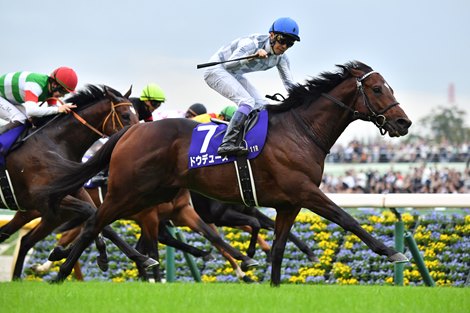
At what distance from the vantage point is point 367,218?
10.2 meters

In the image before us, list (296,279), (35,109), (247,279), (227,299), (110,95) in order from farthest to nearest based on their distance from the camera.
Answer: (296,279) → (247,279) → (110,95) → (35,109) → (227,299)

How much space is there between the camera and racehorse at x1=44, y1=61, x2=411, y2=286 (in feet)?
22.2

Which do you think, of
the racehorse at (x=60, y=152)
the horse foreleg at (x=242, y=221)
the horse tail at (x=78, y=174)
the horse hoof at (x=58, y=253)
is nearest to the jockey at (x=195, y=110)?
the horse foreleg at (x=242, y=221)

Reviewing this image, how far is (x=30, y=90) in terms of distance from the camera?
7867 mm

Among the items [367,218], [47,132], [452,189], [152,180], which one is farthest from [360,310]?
[452,189]

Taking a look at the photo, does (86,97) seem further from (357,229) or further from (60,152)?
(357,229)

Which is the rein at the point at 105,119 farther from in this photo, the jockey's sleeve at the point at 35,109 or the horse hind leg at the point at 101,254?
the horse hind leg at the point at 101,254

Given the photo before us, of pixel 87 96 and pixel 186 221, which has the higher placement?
pixel 87 96

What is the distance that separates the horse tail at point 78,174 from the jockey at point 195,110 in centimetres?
375

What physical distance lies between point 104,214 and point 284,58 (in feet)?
6.24

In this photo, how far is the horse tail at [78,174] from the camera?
Answer: 7387 millimetres

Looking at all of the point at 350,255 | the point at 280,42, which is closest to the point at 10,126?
the point at 280,42

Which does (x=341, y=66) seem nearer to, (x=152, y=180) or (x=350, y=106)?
(x=350, y=106)

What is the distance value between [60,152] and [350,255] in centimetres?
365
